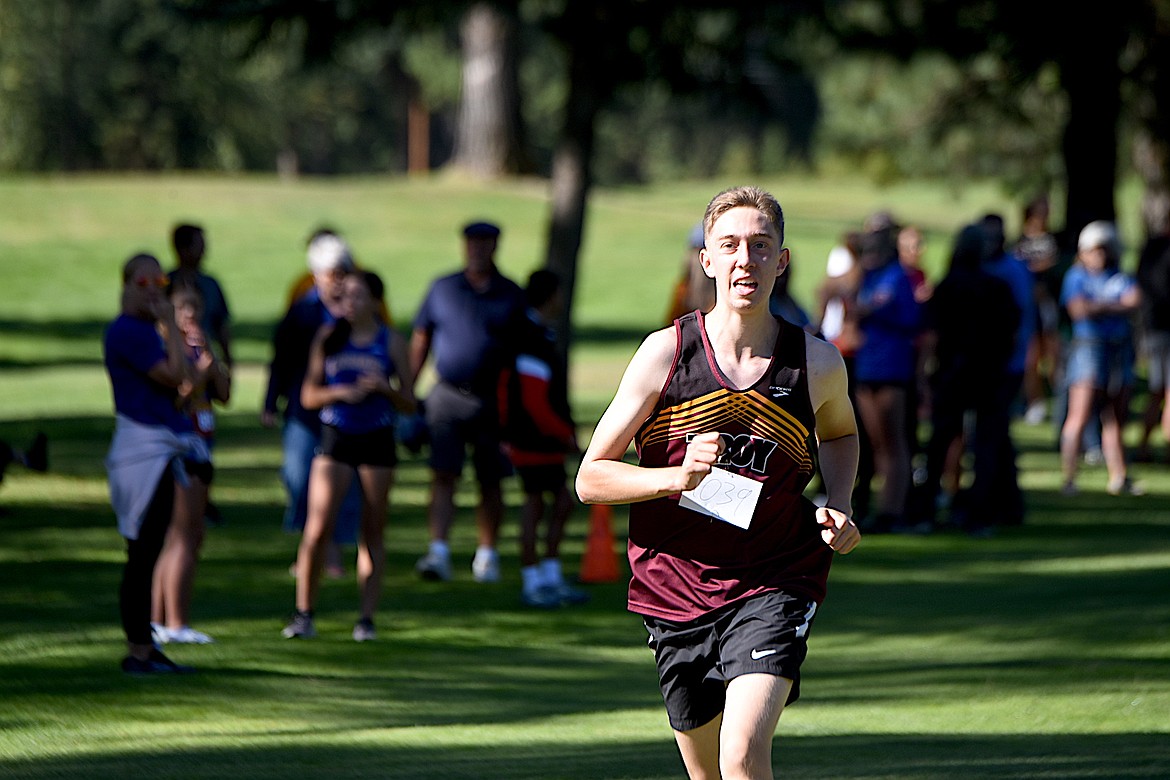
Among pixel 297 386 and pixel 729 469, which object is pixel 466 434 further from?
pixel 729 469

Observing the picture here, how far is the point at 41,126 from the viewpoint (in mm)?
62562

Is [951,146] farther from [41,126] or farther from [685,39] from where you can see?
[41,126]

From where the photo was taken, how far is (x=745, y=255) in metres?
5.01

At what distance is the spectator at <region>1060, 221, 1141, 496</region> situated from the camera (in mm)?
14633

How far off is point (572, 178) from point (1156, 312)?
6236 mm

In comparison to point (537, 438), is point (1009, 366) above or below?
above

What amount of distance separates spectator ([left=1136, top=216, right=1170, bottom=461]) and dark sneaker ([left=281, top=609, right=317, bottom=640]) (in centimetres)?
889

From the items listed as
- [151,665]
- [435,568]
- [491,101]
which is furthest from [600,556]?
[491,101]

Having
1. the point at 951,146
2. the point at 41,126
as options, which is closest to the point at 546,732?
the point at 951,146

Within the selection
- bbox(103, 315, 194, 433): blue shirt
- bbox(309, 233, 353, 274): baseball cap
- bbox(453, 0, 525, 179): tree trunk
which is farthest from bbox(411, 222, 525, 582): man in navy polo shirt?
bbox(453, 0, 525, 179): tree trunk

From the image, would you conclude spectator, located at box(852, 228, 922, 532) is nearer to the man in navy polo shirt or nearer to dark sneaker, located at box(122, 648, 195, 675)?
the man in navy polo shirt

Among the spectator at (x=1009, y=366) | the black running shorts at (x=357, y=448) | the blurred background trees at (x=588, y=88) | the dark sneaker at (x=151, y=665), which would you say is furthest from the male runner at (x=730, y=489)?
the blurred background trees at (x=588, y=88)

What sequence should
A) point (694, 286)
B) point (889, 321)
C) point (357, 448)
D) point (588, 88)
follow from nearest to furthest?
point (357, 448), point (694, 286), point (889, 321), point (588, 88)

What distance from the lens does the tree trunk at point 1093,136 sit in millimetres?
22641
